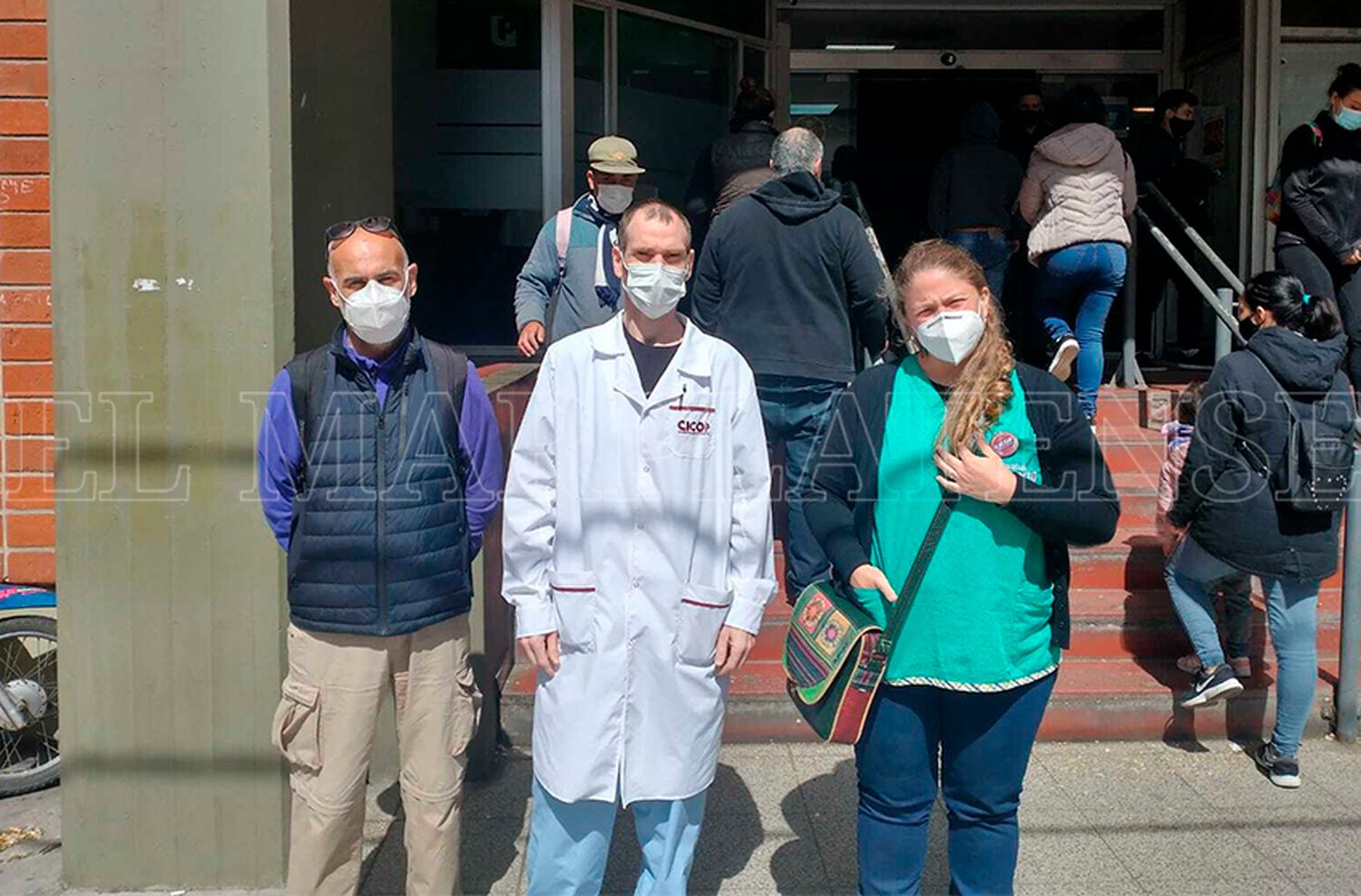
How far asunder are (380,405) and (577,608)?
79 centimetres

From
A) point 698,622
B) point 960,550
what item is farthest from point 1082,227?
point 698,622

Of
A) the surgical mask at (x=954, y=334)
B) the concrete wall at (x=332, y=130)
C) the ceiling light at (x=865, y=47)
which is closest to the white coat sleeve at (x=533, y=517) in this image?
the surgical mask at (x=954, y=334)

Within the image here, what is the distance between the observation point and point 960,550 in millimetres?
3068

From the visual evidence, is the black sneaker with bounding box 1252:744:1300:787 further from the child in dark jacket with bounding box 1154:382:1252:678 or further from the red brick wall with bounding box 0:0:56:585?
the red brick wall with bounding box 0:0:56:585

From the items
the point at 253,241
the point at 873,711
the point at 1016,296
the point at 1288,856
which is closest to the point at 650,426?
the point at 873,711

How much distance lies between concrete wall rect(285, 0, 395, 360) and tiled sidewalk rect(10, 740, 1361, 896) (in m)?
1.86

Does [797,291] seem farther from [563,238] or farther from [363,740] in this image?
[363,740]

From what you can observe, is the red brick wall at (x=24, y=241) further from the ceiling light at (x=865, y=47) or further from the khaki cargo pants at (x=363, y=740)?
the ceiling light at (x=865, y=47)

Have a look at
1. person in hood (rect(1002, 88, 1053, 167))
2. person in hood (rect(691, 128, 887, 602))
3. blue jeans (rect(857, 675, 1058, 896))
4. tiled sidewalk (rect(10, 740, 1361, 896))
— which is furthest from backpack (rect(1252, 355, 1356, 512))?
Result: person in hood (rect(1002, 88, 1053, 167))

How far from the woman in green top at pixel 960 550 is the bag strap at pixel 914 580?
0.02 meters

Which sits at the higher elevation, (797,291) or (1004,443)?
(797,291)

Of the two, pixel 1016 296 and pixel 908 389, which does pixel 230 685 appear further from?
pixel 1016 296

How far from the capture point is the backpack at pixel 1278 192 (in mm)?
6711

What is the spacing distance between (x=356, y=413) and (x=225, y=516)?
83 cm
